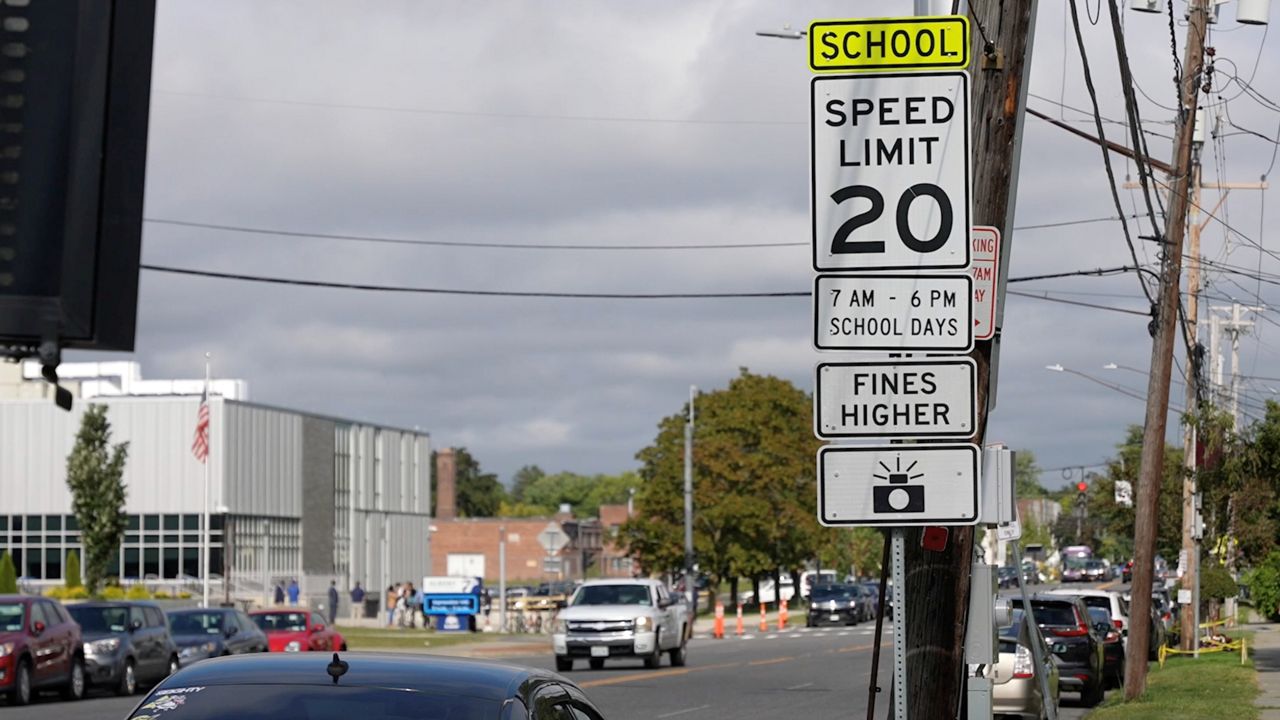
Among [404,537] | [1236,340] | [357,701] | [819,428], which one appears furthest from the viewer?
[404,537]

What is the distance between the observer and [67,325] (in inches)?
107

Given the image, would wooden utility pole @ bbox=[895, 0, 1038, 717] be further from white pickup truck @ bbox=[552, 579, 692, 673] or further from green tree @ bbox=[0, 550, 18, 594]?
green tree @ bbox=[0, 550, 18, 594]

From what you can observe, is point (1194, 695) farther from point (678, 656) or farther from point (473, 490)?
point (473, 490)

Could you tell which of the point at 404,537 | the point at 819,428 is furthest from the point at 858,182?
the point at 404,537

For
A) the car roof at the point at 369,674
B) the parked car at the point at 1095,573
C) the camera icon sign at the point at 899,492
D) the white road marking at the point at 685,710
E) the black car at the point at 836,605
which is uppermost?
the camera icon sign at the point at 899,492

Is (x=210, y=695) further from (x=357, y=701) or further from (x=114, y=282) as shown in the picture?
(x=114, y=282)

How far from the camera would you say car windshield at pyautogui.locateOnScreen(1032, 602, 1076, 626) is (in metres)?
26.0

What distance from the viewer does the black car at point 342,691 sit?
602cm

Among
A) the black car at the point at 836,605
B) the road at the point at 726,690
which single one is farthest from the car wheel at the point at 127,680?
the black car at the point at 836,605

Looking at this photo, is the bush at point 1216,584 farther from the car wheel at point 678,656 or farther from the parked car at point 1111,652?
the car wheel at point 678,656

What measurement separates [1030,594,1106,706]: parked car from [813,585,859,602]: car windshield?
40.1m

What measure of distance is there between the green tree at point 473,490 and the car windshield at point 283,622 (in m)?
139

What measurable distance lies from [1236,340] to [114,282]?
72148mm

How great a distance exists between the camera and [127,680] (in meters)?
29.8
